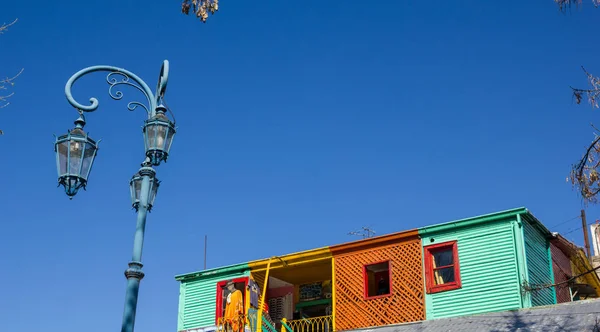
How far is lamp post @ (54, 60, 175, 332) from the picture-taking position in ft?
33.9

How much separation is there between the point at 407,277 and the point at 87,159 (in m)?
13.1

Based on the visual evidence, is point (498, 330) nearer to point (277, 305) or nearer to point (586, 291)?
point (586, 291)

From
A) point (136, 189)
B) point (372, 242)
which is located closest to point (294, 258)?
point (372, 242)

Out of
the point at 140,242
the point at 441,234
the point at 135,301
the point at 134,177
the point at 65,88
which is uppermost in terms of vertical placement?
the point at 441,234

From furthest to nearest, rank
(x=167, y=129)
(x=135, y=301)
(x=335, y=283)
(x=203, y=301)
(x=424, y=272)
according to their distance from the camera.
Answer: (x=203, y=301), (x=335, y=283), (x=424, y=272), (x=167, y=129), (x=135, y=301)

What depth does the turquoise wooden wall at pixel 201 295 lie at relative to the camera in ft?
81.6

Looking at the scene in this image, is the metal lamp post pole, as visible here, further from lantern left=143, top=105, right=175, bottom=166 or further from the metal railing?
the metal railing

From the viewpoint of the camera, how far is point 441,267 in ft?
70.2

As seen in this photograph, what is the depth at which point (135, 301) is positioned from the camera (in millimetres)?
10148

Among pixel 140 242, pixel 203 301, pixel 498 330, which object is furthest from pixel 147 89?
pixel 203 301

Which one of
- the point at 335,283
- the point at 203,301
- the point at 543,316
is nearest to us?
the point at 543,316

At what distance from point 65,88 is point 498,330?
12.2m

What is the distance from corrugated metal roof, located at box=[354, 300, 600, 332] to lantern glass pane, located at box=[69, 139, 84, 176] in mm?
11856

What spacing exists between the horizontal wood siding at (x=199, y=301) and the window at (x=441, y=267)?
629 centimetres
